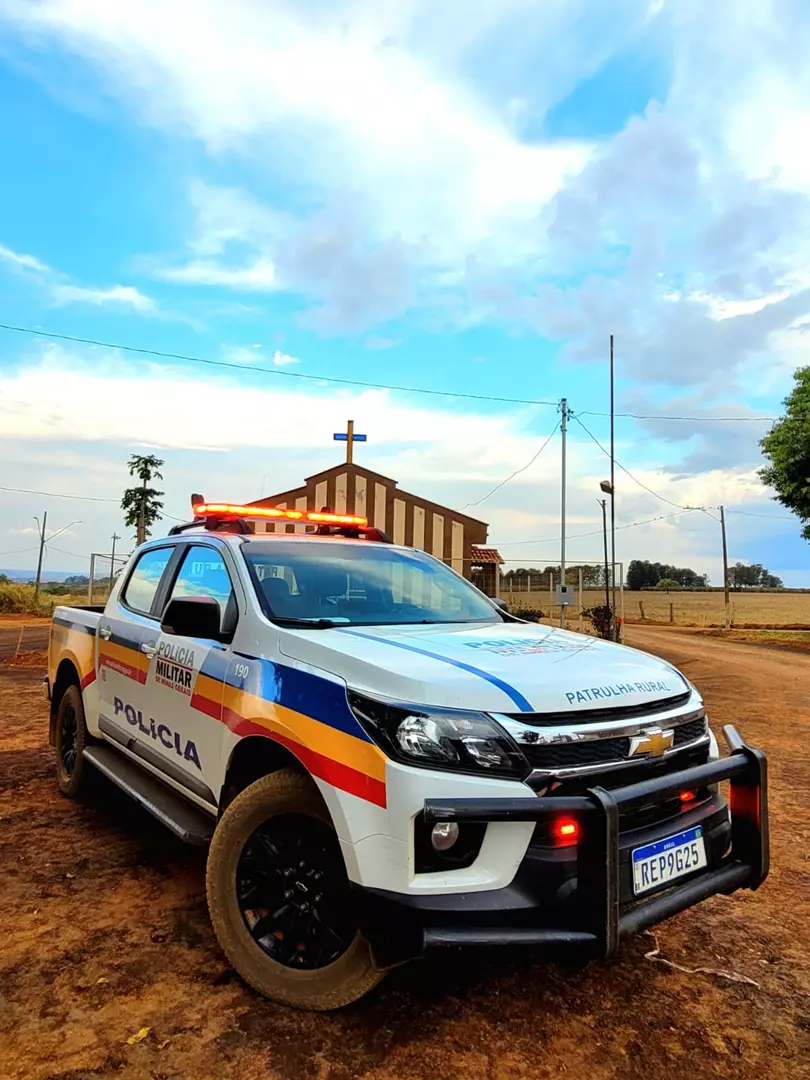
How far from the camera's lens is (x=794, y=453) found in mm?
19000

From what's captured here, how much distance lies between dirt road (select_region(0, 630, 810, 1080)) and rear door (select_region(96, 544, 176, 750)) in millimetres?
719

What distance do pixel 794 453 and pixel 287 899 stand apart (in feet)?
65.1

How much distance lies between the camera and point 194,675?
10.6 ft

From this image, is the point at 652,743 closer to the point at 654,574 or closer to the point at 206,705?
the point at 206,705

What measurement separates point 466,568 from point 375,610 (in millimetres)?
17499

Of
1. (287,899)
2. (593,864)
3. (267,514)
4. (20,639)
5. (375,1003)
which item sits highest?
(267,514)

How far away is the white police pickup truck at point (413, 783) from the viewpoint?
2.13m

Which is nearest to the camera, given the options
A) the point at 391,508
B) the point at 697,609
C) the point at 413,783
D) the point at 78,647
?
the point at 413,783

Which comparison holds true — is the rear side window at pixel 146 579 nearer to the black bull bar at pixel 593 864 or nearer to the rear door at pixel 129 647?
the rear door at pixel 129 647

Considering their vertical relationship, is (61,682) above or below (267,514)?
below

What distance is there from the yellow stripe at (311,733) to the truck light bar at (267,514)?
152cm

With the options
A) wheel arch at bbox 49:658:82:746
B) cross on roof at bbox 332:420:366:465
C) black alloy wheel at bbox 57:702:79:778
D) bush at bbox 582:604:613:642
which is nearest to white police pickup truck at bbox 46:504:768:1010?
black alloy wheel at bbox 57:702:79:778

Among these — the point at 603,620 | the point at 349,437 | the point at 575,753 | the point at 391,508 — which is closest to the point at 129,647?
the point at 575,753

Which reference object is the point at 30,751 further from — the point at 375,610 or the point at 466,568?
the point at 466,568
